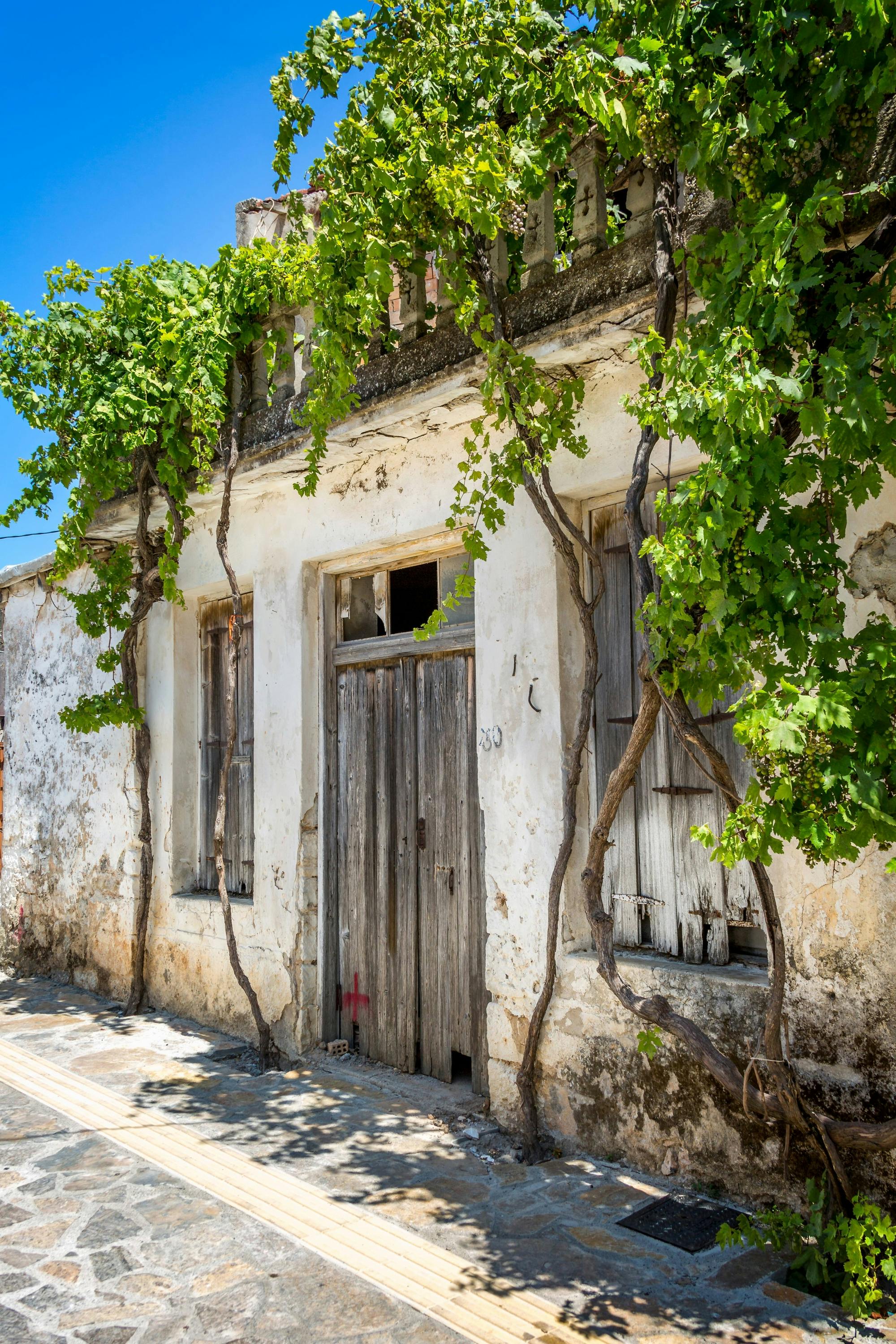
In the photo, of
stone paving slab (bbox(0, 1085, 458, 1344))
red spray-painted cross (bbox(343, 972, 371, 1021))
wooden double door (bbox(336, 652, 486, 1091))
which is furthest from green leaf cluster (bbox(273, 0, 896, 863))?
red spray-painted cross (bbox(343, 972, 371, 1021))

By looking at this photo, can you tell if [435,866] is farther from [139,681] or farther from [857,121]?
[857,121]

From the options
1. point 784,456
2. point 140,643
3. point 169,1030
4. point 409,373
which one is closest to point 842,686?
point 784,456

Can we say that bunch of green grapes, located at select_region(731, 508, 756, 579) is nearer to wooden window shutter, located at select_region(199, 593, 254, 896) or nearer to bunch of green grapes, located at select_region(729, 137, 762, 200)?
bunch of green grapes, located at select_region(729, 137, 762, 200)

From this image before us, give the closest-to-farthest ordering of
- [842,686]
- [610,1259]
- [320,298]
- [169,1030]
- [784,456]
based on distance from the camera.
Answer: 1. [842,686]
2. [784,456]
3. [610,1259]
4. [320,298]
5. [169,1030]

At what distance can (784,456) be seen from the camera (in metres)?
2.90

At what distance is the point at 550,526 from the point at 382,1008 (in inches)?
118

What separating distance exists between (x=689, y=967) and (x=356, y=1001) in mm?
2437

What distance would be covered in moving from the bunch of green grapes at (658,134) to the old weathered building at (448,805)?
0.94 feet

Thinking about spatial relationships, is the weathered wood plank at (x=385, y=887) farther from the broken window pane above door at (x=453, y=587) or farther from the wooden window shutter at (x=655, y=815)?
the wooden window shutter at (x=655, y=815)

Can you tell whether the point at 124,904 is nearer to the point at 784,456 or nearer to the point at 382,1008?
the point at 382,1008

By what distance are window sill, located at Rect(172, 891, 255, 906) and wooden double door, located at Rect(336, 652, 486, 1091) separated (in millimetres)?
899

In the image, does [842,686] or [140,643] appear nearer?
[842,686]

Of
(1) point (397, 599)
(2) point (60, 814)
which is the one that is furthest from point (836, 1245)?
(2) point (60, 814)

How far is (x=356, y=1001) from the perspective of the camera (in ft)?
19.3
